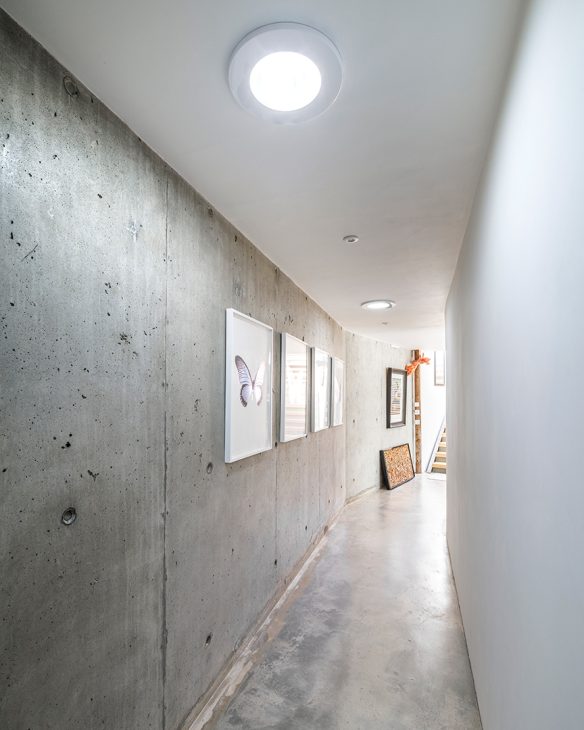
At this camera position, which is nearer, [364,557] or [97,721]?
[97,721]

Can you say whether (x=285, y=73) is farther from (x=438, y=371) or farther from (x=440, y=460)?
(x=438, y=371)

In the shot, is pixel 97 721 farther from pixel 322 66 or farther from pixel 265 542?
pixel 322 66

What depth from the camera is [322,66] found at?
3.67 ft

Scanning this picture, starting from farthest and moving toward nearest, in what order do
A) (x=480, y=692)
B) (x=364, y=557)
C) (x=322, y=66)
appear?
(x=364, y=557) → (x=480, y=692) → (x=322, y=66)

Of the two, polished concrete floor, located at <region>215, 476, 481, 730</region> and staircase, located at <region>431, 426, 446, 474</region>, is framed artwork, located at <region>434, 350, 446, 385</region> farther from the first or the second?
polished concrete floor, located at <region>215, 476, 481, 730</region>

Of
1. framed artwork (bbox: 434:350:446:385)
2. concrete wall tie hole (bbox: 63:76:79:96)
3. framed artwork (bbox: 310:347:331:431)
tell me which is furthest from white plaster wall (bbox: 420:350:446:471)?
concrete wall tie hole (bbox: 63:76:79:96)

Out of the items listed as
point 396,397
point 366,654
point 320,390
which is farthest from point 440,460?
point 366,654

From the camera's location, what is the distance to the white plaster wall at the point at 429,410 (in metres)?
8.34

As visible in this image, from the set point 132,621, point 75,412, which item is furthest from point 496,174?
point 132,621

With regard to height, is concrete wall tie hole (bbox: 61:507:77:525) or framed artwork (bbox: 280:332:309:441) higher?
framed artwork (bbox: 280:332:309:441)

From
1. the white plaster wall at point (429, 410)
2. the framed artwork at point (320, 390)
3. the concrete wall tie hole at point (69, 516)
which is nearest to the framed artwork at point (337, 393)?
the framed artwork at point (320, 390)

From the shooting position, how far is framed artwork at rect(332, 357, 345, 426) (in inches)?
175

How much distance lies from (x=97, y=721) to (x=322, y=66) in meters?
1.99

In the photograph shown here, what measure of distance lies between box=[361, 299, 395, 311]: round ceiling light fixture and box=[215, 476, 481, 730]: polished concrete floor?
90.3 inches
